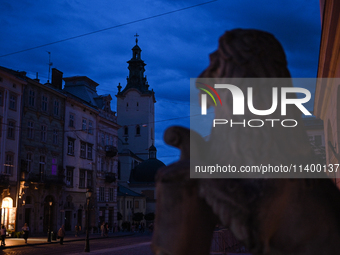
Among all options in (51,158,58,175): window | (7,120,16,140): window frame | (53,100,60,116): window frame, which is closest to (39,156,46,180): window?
(51,158,58,175): window

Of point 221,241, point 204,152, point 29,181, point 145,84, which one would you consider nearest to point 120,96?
point 145,84

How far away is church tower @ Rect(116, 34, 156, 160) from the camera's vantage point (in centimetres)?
9031

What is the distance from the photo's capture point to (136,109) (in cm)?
9056

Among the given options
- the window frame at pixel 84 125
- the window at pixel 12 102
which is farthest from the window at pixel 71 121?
the window at pixel 12 102

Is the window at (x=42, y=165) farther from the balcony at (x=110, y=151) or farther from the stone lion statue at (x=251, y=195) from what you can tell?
the stone lion statue at (x=251, y=195)

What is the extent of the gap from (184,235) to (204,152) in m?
0.42

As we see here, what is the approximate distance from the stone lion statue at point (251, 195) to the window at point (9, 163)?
35.1 metres

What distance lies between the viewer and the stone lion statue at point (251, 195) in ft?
5.62

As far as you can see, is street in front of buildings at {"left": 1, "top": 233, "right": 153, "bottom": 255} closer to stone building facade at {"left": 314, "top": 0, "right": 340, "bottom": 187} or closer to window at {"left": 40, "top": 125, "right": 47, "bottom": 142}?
stone building facade at {"left": 314, "top": 0, "right": 340, "bottom": 187}

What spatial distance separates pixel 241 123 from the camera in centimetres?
183

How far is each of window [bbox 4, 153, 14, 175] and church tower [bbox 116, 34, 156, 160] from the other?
54.7 metres

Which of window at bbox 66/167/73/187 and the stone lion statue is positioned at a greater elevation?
window at bbox 66/167/73/187

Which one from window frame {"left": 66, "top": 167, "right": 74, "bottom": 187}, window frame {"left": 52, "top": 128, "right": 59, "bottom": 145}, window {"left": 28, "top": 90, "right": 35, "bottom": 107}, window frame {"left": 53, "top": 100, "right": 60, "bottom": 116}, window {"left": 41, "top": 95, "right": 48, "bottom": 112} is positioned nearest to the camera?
window {"left": 28, "top": 90, "right": 35, "bottom": 107}

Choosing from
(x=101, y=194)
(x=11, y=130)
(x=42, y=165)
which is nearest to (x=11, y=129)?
(x=11, y=130)
